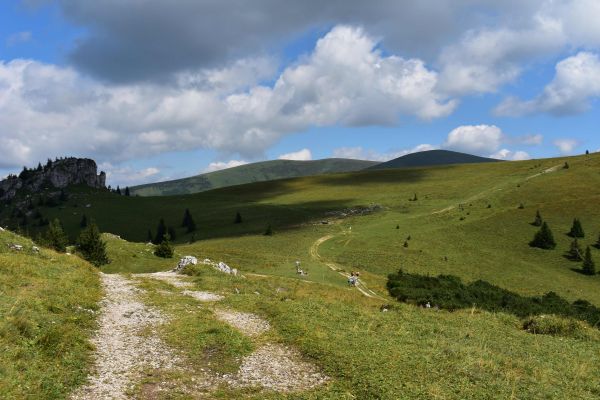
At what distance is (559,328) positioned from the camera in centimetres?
2762

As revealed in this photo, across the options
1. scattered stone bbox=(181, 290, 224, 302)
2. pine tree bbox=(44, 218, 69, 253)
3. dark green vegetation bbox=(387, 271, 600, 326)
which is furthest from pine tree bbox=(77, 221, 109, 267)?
dark green vegetation bbox=(387, 271, 600, 326)

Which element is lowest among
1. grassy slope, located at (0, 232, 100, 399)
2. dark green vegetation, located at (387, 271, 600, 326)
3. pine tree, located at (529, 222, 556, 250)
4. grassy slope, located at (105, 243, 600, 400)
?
dark green vegetation, located at (387, 271, 600, 326)

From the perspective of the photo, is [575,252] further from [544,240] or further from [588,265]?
[588,265]

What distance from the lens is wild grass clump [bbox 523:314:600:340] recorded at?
26478 millimetres

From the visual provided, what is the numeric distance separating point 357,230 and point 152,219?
8952cm

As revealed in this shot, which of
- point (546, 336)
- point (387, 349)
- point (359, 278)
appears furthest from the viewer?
point (359, 278)

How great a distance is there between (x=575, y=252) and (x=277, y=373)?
8137cm

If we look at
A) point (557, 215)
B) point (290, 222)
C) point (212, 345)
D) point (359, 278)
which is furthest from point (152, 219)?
point (212, 345)

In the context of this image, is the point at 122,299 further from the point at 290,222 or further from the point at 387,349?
the point at 290,222

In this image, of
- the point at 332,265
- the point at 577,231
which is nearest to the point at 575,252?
the point at 577,231

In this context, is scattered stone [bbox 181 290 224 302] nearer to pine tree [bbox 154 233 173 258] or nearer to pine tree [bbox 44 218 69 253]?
pine tree [bbox 44 218 69 253]

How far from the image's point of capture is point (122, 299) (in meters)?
26.8

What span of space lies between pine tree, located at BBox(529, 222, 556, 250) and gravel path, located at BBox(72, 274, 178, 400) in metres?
81.7

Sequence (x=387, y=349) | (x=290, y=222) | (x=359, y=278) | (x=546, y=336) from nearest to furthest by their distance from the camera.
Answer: (x=387, y=349)
(x=546, y=336)
(x=359, y=278)
(x=290, y=222)
